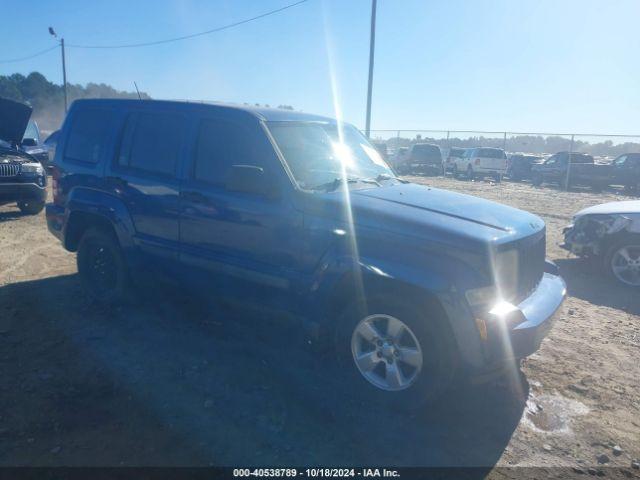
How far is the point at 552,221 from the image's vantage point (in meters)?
12.5

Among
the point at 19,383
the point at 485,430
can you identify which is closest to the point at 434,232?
the point at 485,430

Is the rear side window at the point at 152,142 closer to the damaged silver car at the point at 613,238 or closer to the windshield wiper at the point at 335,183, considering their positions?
the windshield wiper at the point at 335,183

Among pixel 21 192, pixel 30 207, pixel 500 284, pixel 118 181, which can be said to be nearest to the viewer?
pixel 500 284

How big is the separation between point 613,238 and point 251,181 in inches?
218

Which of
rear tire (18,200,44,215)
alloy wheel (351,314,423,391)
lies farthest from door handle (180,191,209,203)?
rear tire (18,200,44,215)

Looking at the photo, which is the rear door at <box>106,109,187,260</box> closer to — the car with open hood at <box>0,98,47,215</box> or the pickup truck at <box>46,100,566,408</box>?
the pickup truck at <box>46,100,566,408</box>

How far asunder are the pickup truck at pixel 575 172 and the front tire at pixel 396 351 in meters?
22.2

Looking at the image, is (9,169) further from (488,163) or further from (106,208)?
(488,163)

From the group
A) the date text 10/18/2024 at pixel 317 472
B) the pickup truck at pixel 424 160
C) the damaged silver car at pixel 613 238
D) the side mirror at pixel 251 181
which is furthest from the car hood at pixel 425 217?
the pickup truck at pixel 424 160

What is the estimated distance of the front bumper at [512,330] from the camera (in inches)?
126

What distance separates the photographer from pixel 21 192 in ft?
31.0

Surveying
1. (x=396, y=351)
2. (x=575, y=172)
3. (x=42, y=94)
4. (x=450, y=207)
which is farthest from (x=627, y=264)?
(x=42, y=94)

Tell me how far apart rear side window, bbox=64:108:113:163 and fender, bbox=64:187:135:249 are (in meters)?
0.36

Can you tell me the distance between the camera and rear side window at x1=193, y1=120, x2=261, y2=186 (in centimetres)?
422
